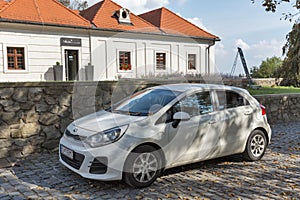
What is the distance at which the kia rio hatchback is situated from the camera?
4395mm

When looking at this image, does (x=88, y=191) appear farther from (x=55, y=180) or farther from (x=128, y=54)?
(x=128, y=54)

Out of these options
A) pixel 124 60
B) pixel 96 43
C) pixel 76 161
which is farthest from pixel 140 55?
pixel 76 161

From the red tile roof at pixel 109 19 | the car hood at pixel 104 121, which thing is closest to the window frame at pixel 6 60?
the red tile roof at pixel 109 19

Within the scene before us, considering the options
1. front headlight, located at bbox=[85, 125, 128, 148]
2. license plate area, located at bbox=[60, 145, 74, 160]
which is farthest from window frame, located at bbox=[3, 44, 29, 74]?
front headlight, located at bbox=[85, 125, 128, 148]

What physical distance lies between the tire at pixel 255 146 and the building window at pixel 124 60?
18159 mm

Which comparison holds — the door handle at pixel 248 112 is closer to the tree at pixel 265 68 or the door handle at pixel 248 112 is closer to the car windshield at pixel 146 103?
the car windshield at pixel 146 103

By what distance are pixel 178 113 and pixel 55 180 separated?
2.34 m

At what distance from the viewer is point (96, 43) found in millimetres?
21984

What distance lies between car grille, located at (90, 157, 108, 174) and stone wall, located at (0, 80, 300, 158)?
284cm

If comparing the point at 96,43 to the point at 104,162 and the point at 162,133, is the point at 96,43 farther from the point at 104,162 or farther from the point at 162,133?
the point at 104,162

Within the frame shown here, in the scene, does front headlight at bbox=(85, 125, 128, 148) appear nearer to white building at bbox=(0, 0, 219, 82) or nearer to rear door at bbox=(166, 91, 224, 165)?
rear door at bbox=(166, 91, 224, 165)

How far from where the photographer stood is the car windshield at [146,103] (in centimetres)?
502

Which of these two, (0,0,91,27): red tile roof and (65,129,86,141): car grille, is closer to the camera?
(65,129,86,141): car grille

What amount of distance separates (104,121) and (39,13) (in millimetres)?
17619
